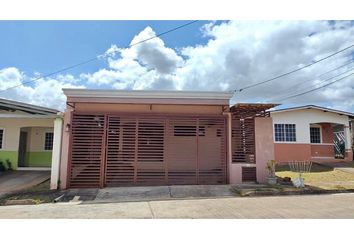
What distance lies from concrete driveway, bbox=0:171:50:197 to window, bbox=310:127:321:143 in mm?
17907

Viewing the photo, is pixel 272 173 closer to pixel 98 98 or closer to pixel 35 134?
pixel 98 98

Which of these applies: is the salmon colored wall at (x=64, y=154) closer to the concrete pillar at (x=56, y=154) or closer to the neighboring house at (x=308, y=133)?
the concrete pillar at (x=56, y=154)

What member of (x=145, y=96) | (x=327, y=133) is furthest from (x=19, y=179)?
(x=327, y=133)

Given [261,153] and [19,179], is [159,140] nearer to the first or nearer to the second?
[261,153]

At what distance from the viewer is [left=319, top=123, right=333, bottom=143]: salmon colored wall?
2152 centimetres

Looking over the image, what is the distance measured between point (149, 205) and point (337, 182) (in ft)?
29.8

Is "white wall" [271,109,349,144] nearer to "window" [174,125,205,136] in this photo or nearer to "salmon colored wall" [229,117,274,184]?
"salmon colored wall" [229,117,274,184]

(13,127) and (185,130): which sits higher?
(13,127)

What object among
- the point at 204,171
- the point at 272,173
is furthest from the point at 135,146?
the point at 272,173

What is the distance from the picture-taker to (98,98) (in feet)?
40.5

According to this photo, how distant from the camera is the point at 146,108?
1264 centimetres

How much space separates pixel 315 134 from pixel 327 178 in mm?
8151

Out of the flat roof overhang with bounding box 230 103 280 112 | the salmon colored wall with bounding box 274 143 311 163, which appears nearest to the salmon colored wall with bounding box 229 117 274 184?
the flat roof overhang with bounding box 230 103 280 112

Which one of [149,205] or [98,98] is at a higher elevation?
[98,98]
